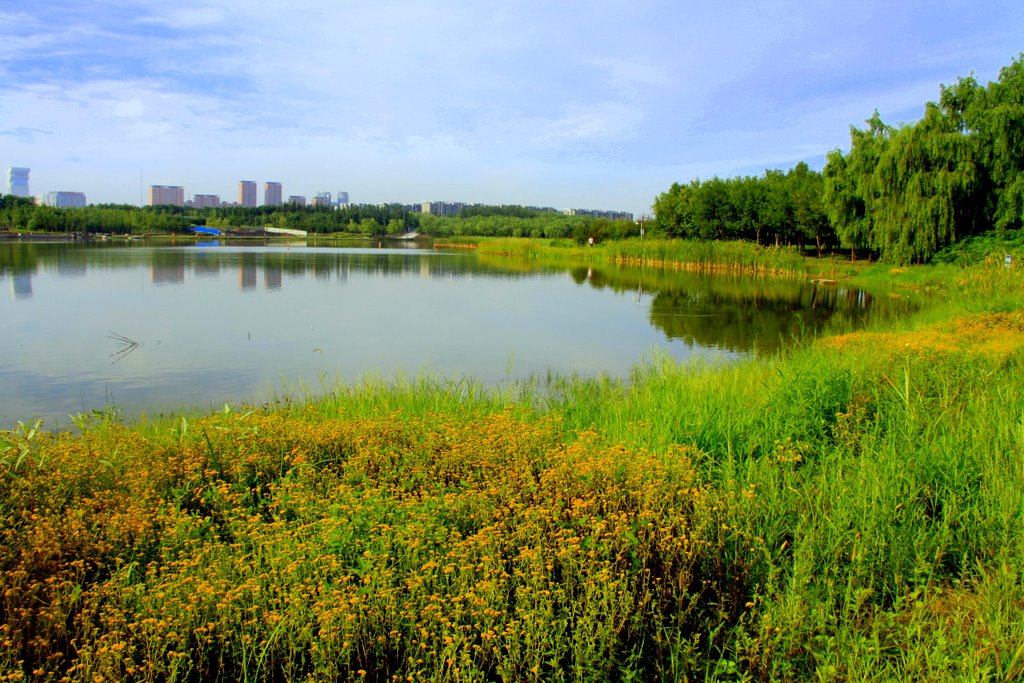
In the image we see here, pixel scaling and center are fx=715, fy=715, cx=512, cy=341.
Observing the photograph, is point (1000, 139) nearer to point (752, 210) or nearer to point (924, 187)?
point (924, 187)

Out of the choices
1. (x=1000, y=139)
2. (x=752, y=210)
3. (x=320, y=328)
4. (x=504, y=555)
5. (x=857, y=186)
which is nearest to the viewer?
(x=504, y=555)

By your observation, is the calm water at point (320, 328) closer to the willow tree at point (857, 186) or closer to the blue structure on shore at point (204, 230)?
the willow tree at point (857, 186)

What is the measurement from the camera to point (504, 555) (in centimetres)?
337

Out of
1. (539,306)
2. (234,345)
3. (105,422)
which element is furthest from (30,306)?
(105,422)

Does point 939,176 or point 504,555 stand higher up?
point 939,176

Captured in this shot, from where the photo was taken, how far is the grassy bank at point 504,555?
278 cm

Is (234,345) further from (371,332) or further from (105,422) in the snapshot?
(105,422)

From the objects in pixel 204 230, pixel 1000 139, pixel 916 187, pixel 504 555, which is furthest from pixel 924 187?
pixel 204 230

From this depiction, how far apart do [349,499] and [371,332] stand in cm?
1253

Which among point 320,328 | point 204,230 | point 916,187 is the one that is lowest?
point 320,328

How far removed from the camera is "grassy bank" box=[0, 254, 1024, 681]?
2777 mm

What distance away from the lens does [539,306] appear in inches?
895

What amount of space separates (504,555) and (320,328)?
13725mm

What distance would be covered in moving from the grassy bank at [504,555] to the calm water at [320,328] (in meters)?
5.09
